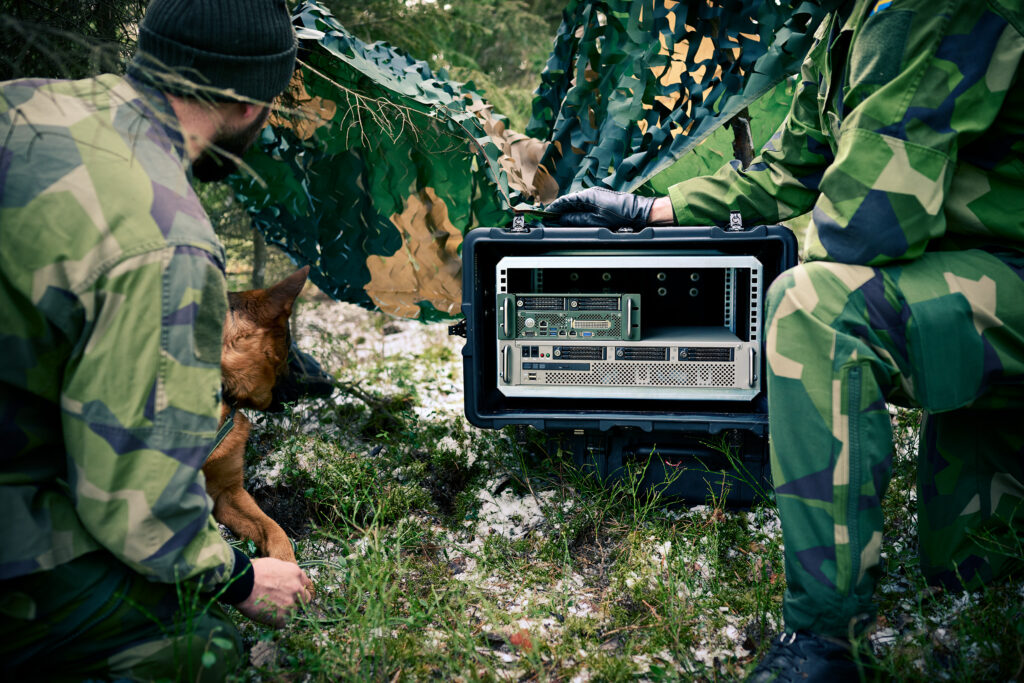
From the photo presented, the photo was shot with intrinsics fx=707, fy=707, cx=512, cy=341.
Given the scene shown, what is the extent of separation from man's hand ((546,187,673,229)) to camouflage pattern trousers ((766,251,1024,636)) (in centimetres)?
71

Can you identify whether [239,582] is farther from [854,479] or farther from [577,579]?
[854,479]

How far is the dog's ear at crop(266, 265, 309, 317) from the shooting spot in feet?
7.48

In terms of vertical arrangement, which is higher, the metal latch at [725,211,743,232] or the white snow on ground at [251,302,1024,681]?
the metal latch at [725,211,743,232]

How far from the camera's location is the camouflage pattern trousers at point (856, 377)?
60.7 inches

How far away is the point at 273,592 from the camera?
162cm

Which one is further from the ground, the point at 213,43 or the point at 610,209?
the point at 213,43

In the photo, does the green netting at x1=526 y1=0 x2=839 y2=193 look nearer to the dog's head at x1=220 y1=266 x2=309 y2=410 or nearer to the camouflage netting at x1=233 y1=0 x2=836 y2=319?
the camouflage netting at x1=233 y1=0 x2=836 y2=319

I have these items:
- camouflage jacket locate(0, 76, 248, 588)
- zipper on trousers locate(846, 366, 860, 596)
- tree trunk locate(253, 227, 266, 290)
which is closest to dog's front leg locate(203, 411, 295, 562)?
camouflage jacket locate(0, 76, 248, 588)

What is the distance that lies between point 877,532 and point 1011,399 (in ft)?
1.79

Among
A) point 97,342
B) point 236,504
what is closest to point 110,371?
point 97,342

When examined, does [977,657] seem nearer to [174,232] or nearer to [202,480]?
[202,480]

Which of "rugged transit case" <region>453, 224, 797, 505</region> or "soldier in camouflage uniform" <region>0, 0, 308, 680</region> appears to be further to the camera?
"rugged transit case" <region>453, 224, 797, 505</region>

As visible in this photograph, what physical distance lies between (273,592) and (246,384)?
909 millimetres

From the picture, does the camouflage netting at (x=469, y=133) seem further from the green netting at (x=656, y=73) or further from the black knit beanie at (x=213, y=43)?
the black knit beanie at (x=213, y=43)
